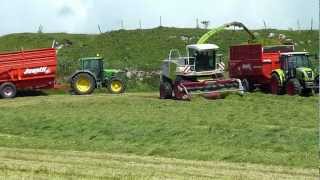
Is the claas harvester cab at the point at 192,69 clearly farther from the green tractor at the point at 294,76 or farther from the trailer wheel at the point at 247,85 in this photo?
the green tractor at the point at 294,76

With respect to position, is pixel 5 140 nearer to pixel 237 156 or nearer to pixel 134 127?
pixel 134 127

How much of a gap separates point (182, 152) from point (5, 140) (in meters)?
5.60

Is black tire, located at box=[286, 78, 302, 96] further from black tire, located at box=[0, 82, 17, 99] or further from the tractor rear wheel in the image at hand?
black tire, located at box=[0, 82, 17, 99]

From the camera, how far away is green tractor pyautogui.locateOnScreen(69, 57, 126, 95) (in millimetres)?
34719

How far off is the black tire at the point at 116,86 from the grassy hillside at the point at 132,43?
369 inches

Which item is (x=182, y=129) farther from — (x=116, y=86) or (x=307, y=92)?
(x=116, y=86)

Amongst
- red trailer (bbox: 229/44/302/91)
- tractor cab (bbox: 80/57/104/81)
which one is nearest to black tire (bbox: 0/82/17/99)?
tractor cab (bbox: 80/57/104/81)

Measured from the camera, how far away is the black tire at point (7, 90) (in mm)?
33812

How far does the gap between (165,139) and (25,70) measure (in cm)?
1825

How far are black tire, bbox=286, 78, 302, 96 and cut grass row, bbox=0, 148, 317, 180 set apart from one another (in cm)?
1527

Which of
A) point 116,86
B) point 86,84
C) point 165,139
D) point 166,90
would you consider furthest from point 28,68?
point 165,139

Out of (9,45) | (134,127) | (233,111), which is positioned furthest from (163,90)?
(9,45)

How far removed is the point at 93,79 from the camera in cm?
3481

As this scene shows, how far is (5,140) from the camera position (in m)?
18.7
